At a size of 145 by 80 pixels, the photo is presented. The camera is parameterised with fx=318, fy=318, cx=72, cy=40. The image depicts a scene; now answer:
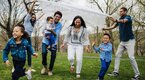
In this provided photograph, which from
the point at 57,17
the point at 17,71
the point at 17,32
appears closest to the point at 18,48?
the point at 17,32

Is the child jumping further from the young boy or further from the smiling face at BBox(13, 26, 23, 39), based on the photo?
the smiling face at BBox(13, 26, 23, 39)

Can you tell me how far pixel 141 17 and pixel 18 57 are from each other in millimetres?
42384

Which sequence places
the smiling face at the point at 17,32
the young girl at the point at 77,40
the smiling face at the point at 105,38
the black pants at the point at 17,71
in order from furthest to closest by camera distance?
the young girl at the point at 77,40 → the smiling face at the point at 105,38 → the black pants at the point at 17,71 → the smiling face at the point at 17,32

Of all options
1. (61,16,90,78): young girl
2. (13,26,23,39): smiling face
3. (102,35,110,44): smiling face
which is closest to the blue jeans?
(102,35,110,44): smiling face

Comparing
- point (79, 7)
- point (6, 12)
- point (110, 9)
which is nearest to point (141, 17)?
point (110, 9)

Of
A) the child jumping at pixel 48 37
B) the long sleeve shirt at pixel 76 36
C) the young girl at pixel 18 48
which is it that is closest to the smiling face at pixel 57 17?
the child jumping at pixel 48 37

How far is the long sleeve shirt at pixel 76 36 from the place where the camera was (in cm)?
1032

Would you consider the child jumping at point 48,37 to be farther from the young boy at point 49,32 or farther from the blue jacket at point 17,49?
the blue jacket at point 17,49

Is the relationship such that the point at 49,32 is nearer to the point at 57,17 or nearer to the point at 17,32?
the point at 57,17

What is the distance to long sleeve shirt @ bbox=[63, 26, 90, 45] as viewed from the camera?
1032cm

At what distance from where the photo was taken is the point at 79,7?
37.6 feet

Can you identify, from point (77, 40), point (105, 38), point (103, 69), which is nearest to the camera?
point (103, 69)

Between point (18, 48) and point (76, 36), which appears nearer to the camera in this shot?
point (18, 48)

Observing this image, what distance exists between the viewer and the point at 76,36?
1034 centimetres
